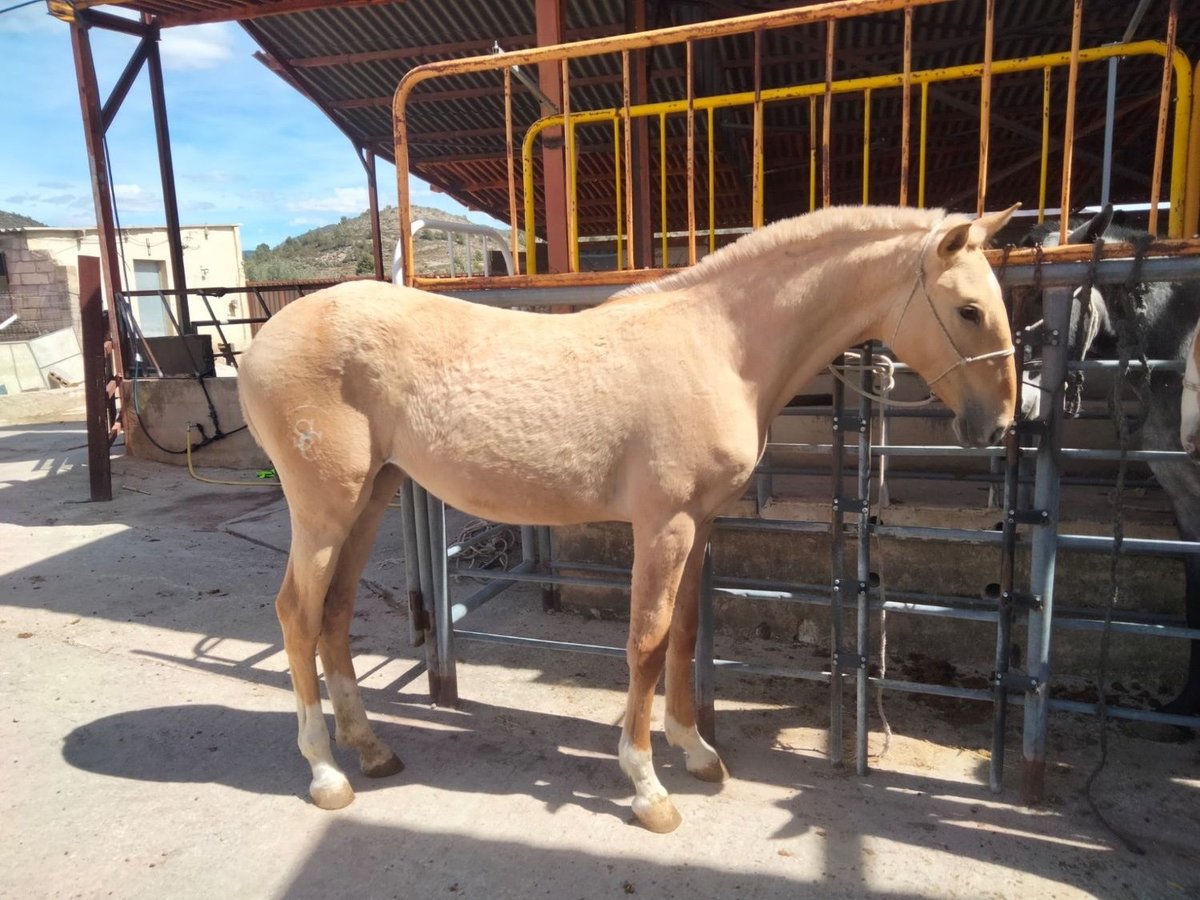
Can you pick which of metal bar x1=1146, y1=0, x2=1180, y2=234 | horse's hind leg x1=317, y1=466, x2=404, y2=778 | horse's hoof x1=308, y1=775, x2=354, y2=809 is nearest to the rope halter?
metal bar x1=1146, y1=0, x2=1180, y2=234

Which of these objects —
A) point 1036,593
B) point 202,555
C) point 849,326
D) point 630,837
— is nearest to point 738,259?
point 849,326

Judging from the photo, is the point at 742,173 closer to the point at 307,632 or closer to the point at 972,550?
the point at 972,550

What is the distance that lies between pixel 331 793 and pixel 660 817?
129 cm

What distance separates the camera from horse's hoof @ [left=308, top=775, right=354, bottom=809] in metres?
2.85

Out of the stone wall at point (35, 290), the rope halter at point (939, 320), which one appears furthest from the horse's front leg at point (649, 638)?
the stone wall at point (35, 290)

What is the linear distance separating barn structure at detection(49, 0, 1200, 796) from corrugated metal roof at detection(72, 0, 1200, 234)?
4 centimetres

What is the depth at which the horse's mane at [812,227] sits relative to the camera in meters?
2.45

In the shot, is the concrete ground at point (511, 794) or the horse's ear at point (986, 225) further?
the concrete ground at point (511, 794)

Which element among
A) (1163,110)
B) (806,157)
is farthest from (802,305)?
(806,157)

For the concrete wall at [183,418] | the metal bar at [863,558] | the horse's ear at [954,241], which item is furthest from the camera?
the concrete wall at [183,418]

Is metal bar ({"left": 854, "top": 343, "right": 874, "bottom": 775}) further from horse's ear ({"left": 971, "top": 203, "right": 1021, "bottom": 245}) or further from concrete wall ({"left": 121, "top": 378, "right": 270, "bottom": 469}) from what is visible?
concrete wall ({"left": 121, "top": 378, "right": 270, "bottom": 469})

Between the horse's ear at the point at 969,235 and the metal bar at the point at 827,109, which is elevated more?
the metal bar at the point at 827,109

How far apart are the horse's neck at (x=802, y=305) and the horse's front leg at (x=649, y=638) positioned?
588 millimetres

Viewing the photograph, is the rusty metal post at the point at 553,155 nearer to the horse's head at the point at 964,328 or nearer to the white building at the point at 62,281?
the horse's head at the point at 964,328
